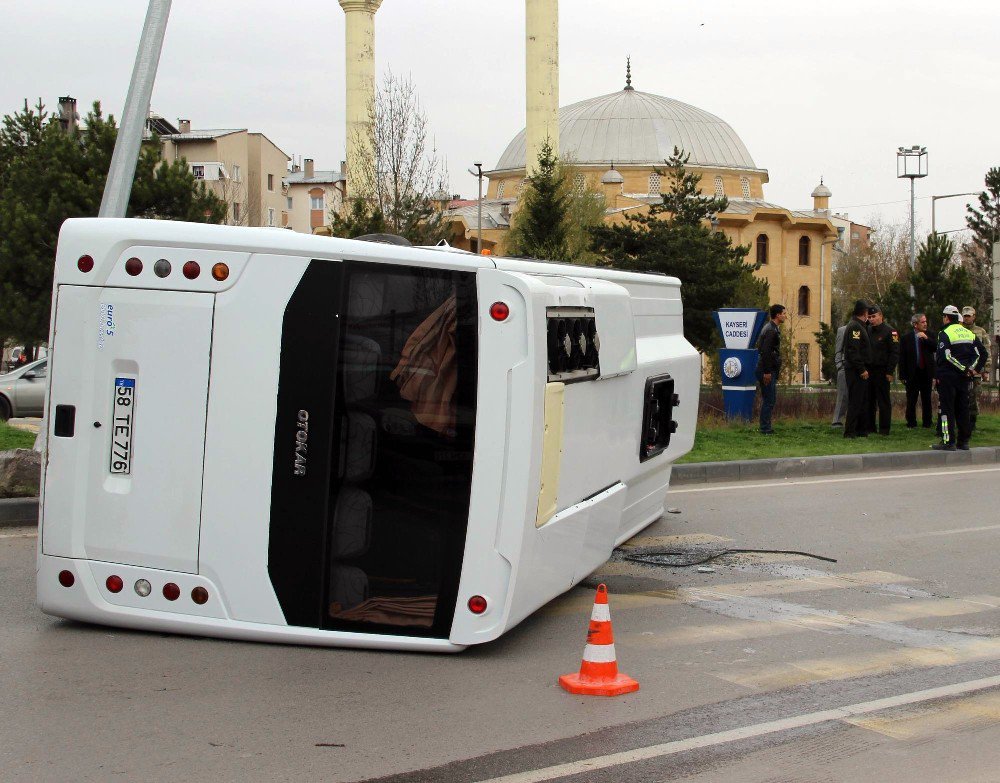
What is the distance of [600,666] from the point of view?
5934mm

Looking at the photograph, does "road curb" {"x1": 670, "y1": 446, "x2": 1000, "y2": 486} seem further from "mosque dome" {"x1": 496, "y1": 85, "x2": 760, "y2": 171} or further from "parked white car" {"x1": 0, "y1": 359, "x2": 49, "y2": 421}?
"mosque dome" {"x1": 496, "y1": 85, "x2": 760, "y2": 171}

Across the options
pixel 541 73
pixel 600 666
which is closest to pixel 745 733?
pixel 600 666

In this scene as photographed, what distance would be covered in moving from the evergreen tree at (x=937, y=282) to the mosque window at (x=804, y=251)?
2202 inches

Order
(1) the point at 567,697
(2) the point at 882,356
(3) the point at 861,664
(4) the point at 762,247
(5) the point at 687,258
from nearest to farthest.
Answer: (1) the point at 567,697, (3) the point at 861,664, (2) the point at 882,356, (5) the point at 687,258, (4) the point at 762,247

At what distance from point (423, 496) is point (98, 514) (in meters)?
1.69

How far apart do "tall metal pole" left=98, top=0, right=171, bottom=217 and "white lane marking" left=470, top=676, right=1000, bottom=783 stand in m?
9.24

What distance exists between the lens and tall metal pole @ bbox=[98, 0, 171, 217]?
12594mm

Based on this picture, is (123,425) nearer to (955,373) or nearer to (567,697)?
(567,697)

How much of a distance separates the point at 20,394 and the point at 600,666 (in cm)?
2067

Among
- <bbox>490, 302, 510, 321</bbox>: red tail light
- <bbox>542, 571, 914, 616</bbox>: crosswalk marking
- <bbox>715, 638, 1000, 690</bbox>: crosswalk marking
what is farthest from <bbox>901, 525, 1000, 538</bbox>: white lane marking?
<bbox>490, 302, 510, 321</bbox>: red tail light

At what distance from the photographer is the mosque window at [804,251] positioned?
93750mm

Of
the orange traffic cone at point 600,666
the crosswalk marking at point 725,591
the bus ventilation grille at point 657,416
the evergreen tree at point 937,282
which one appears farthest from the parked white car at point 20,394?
the evergreen tree at point 937,282

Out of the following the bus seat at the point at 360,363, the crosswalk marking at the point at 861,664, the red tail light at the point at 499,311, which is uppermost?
the red tail light at the point at 499,311

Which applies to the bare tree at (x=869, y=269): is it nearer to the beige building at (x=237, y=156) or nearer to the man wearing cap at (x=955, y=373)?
the beige building at (x=237, y=156)
